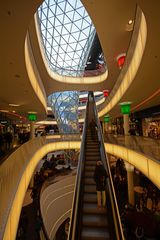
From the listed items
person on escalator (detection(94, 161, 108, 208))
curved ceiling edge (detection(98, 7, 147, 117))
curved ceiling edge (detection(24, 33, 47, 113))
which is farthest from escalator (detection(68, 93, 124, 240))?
curved ceiling edge (detection(98, 7, 147, 117))

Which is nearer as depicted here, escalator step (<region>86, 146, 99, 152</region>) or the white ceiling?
the white ceiling

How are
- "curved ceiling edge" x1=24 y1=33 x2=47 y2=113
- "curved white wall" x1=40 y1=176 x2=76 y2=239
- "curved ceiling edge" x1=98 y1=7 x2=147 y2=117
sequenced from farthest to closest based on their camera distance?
1. "curved white wall" x1=40 y1=176 x2=76 y2=239
2. "curved ceiling edge" x1=24 y1=33 x2=47 y2=113
3. "curved ceiling edge" x1=98 y1=7 x2=147 y2=117

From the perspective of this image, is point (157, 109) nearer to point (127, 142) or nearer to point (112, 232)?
point (127, 142)

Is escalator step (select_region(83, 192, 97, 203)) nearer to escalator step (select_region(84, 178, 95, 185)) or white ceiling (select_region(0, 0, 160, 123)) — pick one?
escalator step (select_region(84, 178, 95, 185))

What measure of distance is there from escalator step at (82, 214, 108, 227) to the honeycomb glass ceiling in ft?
65.7

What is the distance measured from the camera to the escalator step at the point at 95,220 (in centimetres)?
743

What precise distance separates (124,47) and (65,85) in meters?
10.9

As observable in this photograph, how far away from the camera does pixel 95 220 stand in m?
7.53

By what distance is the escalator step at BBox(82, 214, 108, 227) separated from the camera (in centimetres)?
743

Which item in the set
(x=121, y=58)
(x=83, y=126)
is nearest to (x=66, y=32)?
(x=121, y=58)

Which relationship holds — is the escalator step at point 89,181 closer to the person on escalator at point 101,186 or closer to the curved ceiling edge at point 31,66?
the person on escalator at point 101,186

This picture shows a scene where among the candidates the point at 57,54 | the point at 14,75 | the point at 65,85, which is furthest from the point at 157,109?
the point at 57,54

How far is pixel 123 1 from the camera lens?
1105 cm

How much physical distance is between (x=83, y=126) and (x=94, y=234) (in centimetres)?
1165
